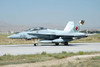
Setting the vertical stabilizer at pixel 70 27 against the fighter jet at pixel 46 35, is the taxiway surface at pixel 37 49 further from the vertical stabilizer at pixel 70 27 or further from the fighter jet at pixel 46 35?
the vertical stabilizer at pixel 70 27

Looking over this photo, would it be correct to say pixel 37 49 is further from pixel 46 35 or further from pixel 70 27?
pixel 70 27

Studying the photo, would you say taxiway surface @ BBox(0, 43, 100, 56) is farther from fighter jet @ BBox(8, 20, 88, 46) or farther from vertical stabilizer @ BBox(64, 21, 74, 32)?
vertical stabilizer @ BBox(64, 21, 74, 32)

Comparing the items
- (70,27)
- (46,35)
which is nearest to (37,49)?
(46,35)

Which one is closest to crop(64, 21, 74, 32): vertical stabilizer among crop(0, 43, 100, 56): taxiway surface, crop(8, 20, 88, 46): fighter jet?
crop(8, 20, 88, 46): fighter jet

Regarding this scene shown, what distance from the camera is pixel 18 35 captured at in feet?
87.9

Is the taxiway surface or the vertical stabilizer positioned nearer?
the taxiway surface

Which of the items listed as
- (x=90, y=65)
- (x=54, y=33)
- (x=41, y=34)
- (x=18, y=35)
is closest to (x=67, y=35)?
(x=54, y=33)

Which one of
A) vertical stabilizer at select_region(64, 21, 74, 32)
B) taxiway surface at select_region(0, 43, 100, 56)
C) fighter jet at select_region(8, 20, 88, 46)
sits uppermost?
vertical stabilizer at select_region(64, 21, 74, 32)

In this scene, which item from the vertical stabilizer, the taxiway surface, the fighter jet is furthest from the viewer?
the vertical stabilizer

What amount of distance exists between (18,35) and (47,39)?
4950 mm

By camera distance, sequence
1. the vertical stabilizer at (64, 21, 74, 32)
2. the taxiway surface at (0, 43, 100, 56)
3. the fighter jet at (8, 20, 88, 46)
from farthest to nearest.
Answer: the vertical stabilizer at (64, 21, 74, 32)
the fighter jet at (8, 20, 88, 46)
the taxiway surface at (0, 43, 100, 56)

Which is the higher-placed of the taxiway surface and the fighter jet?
the fighter jet

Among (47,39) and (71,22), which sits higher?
(71,22)

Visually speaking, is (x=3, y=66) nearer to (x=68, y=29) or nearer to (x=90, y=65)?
(x=90, y=65)
